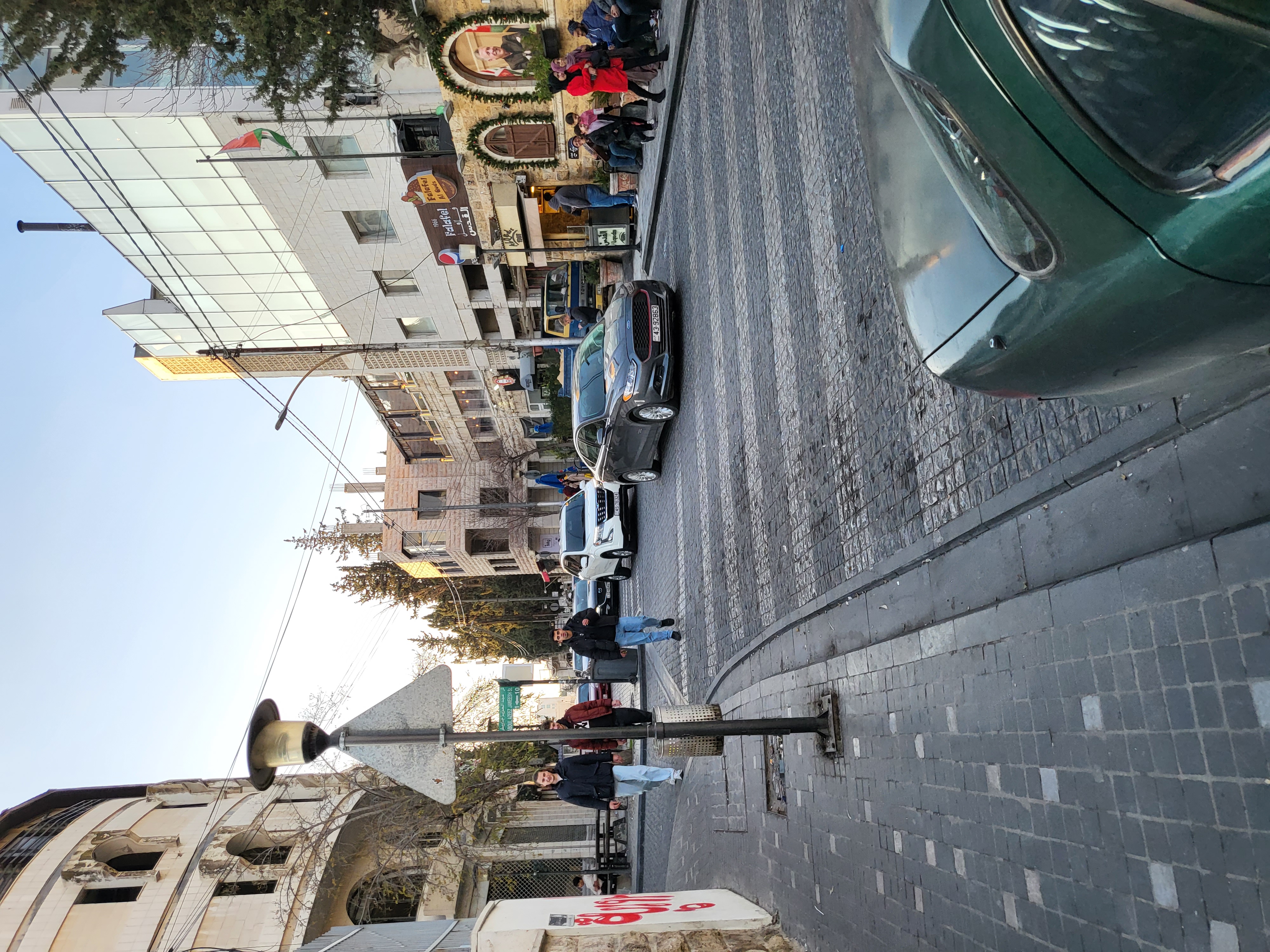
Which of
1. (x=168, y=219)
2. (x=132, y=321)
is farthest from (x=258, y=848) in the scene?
(x=168, y=219)

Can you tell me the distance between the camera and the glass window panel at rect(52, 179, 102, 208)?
19.4 metres

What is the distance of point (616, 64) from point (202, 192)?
1170 cm

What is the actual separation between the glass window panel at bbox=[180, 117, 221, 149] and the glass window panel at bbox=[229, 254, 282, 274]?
416 cm

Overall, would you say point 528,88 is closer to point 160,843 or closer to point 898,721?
point 898,721

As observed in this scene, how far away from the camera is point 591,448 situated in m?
17.9

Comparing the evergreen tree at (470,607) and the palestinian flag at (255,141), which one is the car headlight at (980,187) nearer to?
the palestinian flag at (255,141)

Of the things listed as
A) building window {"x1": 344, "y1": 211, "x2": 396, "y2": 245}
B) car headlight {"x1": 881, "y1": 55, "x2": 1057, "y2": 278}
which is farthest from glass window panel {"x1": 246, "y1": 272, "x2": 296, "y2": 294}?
car headlight {"x1": 881, "y1": 55, "x2": 1057, "y2": 278}

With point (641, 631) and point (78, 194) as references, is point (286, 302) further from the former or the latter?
point (641, 631)

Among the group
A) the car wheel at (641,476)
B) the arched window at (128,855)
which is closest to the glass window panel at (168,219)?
the car wheel at (641,476)

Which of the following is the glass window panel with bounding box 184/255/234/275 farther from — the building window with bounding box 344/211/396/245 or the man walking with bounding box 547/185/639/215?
the man walking with bounding box 547/185/639/215

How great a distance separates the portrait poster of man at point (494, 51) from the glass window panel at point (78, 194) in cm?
987

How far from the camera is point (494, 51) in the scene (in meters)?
16.5

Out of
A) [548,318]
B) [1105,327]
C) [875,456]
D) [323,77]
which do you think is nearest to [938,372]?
[1105,327]

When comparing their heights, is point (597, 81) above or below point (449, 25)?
below
